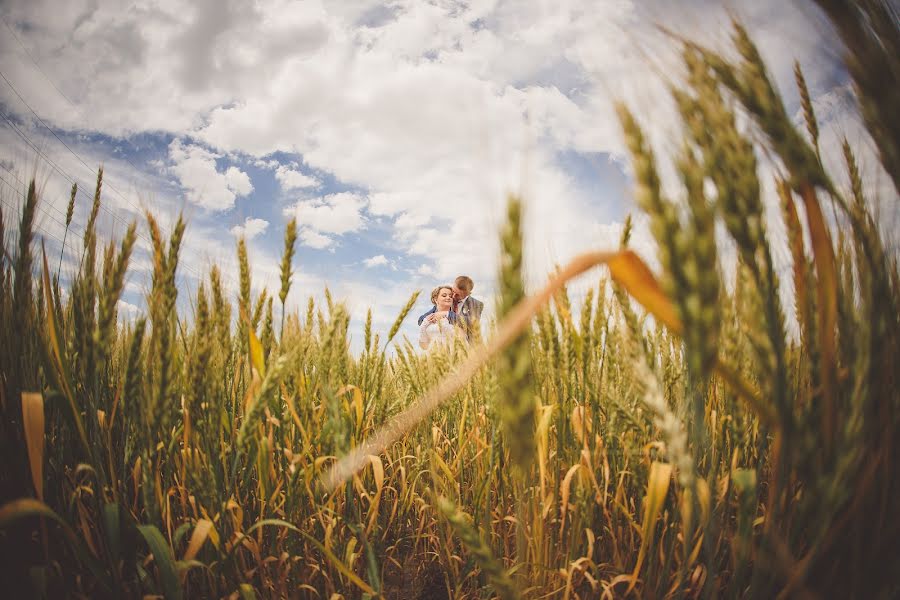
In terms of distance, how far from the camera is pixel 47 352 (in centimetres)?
131

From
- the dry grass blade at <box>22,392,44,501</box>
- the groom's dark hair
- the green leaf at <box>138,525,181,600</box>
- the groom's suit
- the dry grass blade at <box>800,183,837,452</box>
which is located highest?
the groom's dark hair

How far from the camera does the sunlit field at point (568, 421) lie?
0.58 m

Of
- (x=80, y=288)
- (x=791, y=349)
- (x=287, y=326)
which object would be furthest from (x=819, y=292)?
(x=80, y=288)

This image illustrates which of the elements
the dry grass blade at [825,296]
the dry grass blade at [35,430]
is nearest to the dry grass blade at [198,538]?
the dry grass blade at [35,430]

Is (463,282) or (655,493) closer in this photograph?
(655,493)

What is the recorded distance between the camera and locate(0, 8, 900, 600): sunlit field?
58cm

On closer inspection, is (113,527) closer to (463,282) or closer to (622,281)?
(622,281)

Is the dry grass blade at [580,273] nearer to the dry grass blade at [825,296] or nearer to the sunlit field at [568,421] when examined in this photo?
the sunlit field at [568,421]

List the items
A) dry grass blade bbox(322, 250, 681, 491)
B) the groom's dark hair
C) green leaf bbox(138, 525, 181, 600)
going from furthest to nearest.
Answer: the groom's dark hair
green leaf bbox(138, 525, 181, 600)
dry grass blade bbox(322, 250, 681, 491)

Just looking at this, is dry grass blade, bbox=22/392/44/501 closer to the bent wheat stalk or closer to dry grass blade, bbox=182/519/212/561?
dry grass blade, bbox=182/519/212/561

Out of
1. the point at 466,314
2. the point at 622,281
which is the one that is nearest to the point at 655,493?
the point at 622,281

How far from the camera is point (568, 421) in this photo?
1.57 m

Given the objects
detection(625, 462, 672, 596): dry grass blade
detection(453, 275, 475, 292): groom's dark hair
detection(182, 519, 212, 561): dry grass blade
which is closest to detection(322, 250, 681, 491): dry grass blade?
detection(625, 462, 672, 596): dry grass blade

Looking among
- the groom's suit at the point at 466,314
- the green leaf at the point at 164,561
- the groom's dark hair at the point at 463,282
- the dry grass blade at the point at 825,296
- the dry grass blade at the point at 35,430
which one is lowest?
the green leaf at the point at 164,561
